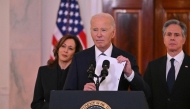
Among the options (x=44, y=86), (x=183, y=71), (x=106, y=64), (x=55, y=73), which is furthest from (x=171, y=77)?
(x=106, y=64)

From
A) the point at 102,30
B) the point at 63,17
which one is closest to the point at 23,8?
the point at 63,17

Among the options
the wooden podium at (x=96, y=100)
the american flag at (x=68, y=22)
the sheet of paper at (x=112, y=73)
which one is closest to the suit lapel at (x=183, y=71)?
the sheet of paper at (x=112, y=73)

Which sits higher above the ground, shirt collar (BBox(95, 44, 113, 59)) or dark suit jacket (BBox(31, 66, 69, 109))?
shirt collar (BBox(95, 44, 113, 59))

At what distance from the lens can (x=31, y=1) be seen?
6305 millimetres

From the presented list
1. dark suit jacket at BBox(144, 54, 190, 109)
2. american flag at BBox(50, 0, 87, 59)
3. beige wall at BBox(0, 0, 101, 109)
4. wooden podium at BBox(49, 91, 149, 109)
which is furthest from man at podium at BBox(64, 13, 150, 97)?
american flag at BBox(50, 0, 87, 59)

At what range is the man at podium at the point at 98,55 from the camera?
3.24 metres

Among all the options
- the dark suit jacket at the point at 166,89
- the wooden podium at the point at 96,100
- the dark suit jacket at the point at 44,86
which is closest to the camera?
the wooden podium at the point at 96,100

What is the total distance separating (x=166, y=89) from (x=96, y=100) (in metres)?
2.06

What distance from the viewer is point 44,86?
4.66m

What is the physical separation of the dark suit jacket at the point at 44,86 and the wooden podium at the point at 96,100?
1.93m

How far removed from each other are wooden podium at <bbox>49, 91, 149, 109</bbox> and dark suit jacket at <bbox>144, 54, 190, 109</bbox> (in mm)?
1901

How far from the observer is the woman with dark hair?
15.2 feet

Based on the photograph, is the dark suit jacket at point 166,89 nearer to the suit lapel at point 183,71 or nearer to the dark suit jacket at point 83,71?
the suit lapel at point 183,71

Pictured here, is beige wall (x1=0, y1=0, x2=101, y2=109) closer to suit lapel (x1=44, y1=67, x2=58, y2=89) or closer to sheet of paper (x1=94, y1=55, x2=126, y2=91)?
suit lapel (x1=44, y1=67, x2=58, y2=89)
